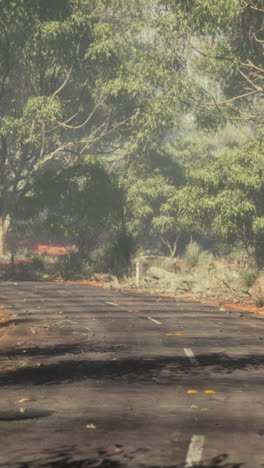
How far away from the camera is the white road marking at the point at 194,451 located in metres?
6.59

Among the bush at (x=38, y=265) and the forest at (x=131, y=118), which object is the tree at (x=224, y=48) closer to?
the forest at (x=131, y=118)

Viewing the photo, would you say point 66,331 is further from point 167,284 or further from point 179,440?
point 167,284

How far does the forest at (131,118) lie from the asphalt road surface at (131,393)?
1902 centimetres

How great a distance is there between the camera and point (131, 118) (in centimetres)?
5050

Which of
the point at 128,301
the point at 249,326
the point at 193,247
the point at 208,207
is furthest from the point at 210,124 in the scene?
the point at 249,326

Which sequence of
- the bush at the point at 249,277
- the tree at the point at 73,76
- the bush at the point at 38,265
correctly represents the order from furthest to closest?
the bush at the point at 38,265, the tree at the point at 73,76, the bush at the point at 249,277

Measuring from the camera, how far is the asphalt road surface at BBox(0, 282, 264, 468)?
6992 millimetres

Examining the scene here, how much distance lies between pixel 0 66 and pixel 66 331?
109 feet

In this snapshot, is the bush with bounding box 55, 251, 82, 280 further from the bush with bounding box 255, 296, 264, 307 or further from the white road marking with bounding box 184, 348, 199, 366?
the white road marking with bounding box 184, 348, 199, 366

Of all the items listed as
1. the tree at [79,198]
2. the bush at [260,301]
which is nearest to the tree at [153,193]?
the tree at [79,198]

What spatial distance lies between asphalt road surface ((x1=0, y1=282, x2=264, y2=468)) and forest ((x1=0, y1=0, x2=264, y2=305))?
19.0 meters

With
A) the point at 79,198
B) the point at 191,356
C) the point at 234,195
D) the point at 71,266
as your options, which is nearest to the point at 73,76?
the point at 79,198

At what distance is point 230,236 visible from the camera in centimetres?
4131

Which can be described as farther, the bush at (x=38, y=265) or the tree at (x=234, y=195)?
the bush at (x=38, y=265)
